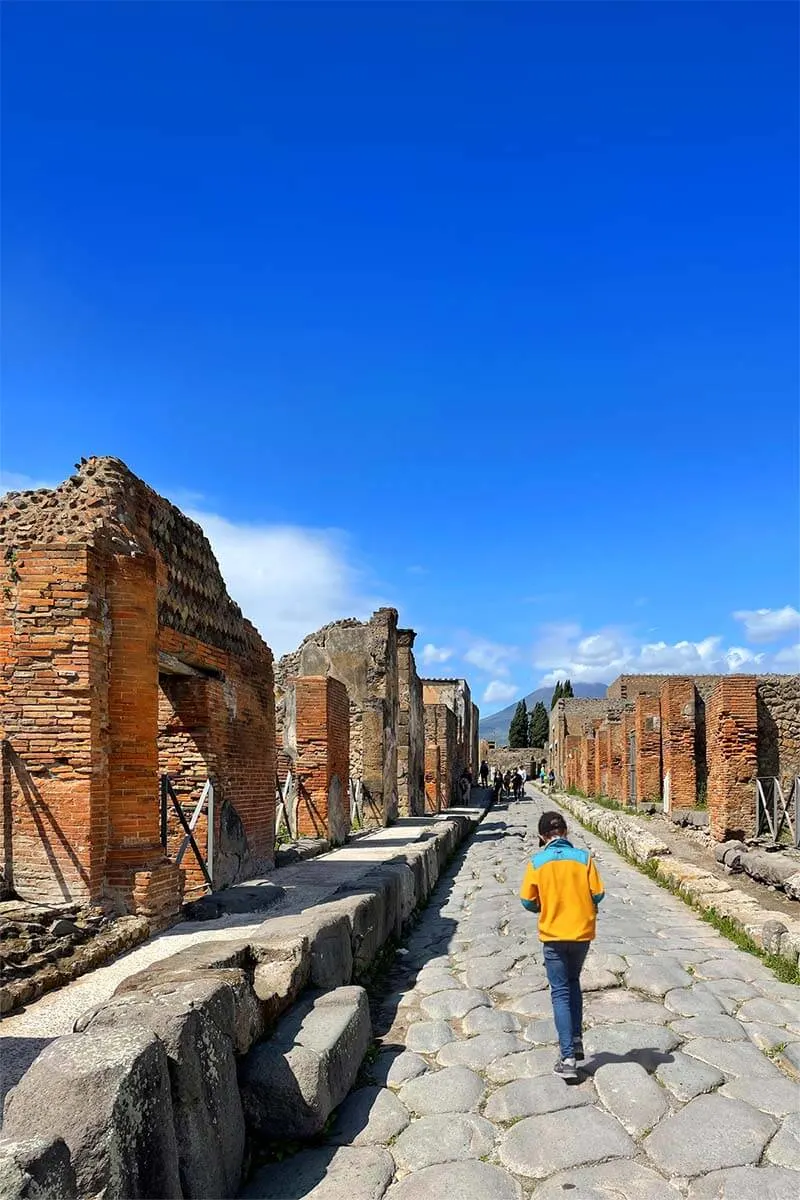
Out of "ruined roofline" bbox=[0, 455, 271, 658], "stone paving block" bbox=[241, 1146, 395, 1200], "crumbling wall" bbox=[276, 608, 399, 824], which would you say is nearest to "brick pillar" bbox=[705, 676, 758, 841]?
"crumbling wall" bbox=[276, 608, 399, 824]

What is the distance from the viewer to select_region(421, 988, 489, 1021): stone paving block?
18.5 ft

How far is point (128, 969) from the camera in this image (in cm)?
541

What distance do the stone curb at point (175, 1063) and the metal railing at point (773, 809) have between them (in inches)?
406

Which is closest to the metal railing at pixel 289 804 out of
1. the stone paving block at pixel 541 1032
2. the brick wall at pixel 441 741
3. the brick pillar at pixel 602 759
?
the stone paving block at pixel 541 1032

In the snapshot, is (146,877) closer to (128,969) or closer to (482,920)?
(128,969)

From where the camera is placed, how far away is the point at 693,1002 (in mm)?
5598

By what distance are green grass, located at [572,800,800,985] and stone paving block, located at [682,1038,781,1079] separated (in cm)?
167

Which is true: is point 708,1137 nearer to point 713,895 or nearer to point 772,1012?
point 772,1012

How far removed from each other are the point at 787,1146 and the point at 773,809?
11574mm

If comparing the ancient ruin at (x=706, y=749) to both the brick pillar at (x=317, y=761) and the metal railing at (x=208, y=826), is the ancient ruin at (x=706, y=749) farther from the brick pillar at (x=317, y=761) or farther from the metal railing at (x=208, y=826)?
the metal railing at (x=208, y=826)

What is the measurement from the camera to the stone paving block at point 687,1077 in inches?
165

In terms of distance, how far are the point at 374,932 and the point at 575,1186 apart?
11.4 ft

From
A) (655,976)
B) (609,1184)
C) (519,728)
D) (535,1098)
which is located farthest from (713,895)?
(519,728)

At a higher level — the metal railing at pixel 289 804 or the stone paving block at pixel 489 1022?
the metal railing at pixel 289 804
